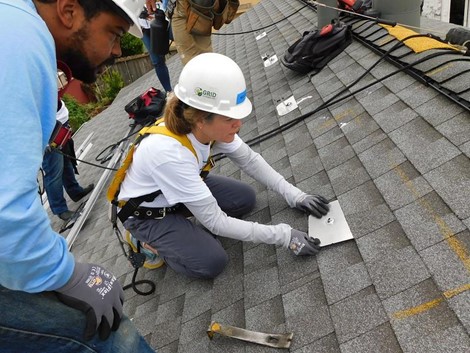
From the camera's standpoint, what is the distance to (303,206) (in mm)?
2264

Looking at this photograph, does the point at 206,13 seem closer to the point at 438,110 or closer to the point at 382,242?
the point at 438,110

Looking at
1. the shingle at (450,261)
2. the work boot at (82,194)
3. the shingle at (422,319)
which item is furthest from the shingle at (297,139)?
the work boot at (82,194)

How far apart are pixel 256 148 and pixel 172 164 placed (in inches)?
58.1

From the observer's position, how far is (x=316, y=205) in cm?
216

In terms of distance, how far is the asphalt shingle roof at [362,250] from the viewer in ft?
4.64

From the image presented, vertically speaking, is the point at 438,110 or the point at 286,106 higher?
the point at 438,110

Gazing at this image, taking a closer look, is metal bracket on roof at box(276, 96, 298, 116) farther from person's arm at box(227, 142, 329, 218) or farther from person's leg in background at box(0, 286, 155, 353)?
person's leg in background at box(0, 286, 155, 353)

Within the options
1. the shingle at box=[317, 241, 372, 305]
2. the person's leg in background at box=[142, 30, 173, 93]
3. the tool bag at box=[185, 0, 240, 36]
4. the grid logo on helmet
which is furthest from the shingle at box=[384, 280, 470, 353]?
the person's leg in background at box=[142, 30, 173, 93]

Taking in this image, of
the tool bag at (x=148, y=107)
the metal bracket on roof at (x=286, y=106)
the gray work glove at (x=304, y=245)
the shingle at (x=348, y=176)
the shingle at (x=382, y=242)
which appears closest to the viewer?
the shingle at (x=382, y=242)

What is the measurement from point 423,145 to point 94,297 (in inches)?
70.6

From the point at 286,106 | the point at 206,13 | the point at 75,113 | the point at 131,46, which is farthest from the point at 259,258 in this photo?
the point at 131,46

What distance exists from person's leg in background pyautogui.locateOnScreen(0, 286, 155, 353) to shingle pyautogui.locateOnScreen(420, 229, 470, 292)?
4.45 ft

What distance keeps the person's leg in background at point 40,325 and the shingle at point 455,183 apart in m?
1.60

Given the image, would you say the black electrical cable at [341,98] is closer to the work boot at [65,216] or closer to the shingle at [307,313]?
the shingle at [307,313]
